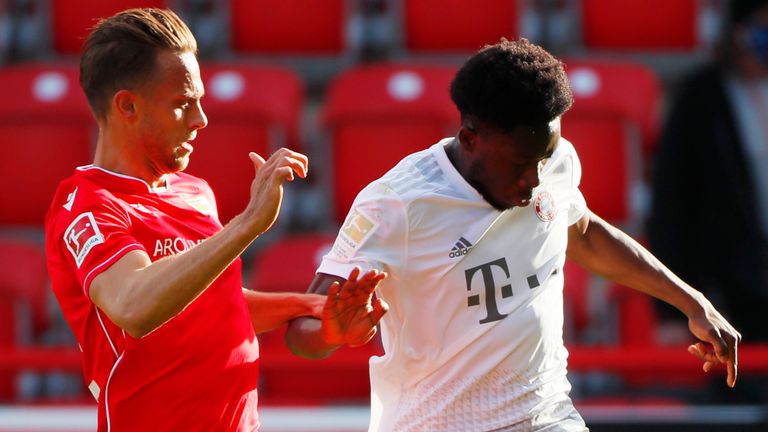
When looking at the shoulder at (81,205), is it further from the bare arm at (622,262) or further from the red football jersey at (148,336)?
the bare arm at (622,262)

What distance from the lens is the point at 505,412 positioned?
3.44 meters

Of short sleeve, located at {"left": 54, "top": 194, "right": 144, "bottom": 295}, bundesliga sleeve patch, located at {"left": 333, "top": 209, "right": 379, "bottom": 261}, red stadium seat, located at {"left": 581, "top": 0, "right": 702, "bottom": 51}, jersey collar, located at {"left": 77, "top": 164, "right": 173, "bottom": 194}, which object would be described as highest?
jersey collar, located at {"left": 77, "top": 164, "right": 173, "bottom": 194}

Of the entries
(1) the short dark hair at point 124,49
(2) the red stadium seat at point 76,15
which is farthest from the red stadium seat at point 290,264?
(1) the short dark hair at point 124,49

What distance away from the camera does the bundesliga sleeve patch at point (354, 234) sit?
10.7 feet

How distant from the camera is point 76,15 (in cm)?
752

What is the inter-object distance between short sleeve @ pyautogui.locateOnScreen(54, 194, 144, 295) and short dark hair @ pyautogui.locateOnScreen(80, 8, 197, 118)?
0.28 meters

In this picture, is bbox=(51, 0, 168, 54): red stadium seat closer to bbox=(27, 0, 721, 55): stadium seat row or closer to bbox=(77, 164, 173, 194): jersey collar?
bbox=(27, 0, 721, 55): stadium seat row

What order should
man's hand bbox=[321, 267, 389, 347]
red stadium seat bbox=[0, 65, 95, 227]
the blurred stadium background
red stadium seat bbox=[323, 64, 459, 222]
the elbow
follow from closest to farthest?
the elbow, man's hand bbox=[321, 267, 389, 347], the blurred stadium background, red stadium seat bbox=[323, 64, 459, 222], red stadium seat bbox=[0, 65, 95, 227]

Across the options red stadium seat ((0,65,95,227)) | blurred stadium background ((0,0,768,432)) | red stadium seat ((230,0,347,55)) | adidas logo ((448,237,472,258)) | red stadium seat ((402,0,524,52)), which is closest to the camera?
adidas logo ((448,237,472,258))

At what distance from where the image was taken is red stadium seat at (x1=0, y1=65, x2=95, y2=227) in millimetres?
6590

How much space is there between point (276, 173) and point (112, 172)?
1.73 feet

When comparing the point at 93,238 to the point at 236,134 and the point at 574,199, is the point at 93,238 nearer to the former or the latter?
the point at 574,199

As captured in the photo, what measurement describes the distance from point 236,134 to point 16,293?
4.07 ft

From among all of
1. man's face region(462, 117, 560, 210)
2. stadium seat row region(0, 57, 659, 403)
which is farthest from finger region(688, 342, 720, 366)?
stadium seat row region(0, 57, 659, 403)
